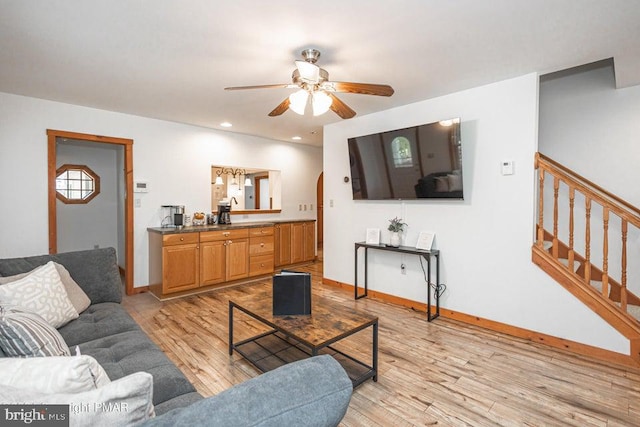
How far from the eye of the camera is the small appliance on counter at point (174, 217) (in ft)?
15.0

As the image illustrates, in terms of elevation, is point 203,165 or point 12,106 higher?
point 12,106

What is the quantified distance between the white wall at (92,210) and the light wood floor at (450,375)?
345 cm

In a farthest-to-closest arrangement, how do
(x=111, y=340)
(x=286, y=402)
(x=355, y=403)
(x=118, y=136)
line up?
(x=118, y=136) < (x=355, y=403) < (x=111, y=340) < (x=286, y=402)

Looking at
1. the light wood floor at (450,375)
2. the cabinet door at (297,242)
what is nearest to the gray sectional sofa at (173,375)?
the light wood floor at (450,375)

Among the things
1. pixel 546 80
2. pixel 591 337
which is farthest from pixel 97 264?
pixel 546 80

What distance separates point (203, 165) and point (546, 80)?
456 centimetres

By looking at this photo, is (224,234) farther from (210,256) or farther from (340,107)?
(340,107)

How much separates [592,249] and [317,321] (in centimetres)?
316

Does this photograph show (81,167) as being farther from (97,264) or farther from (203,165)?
(97,264)

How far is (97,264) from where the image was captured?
253 centimetres

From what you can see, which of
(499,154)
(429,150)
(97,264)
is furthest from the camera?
(429,150)

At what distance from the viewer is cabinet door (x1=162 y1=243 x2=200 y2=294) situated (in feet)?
13.3

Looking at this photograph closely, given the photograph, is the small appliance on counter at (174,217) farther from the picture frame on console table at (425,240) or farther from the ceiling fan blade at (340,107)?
the picture frame on console table at (425,240)

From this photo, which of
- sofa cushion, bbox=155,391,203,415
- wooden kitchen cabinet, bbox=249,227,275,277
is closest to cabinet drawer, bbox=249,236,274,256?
wooden kitchen cabinet, bbox=249,227,275,277
